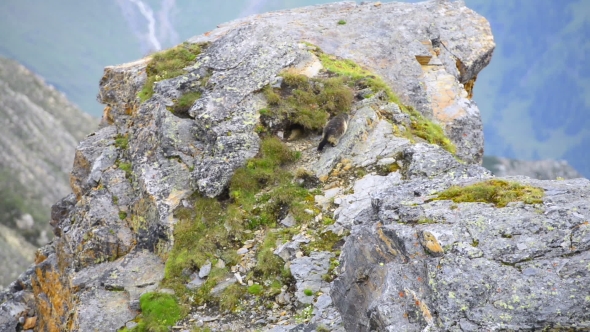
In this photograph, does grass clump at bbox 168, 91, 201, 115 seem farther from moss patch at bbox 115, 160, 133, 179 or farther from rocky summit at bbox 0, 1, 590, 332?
moss patch at bbox 115, 160, 133, 179

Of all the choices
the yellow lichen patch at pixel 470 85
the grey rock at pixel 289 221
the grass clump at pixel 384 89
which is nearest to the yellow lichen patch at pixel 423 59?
the grass clump at pixel 384 89

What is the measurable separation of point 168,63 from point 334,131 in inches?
384

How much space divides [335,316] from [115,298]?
7.99 m

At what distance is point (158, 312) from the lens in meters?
15.2

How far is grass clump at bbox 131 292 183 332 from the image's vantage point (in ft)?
48.4

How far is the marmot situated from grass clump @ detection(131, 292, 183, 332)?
7.73 m

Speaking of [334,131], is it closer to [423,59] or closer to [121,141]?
[121,141]

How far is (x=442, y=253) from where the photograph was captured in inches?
400

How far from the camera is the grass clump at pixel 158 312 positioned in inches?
581

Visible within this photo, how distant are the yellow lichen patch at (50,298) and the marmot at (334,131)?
1167cm

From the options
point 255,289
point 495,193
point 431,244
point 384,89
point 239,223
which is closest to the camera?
point 431,244

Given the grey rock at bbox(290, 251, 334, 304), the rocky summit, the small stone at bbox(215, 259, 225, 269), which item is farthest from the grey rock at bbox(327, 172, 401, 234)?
the small stone at bbox(215, 259, 225, 269)

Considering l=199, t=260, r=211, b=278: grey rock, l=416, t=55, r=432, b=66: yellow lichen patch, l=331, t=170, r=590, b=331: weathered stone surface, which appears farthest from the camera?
l=416, t=55, r=432, b=66: yellow lichen patch

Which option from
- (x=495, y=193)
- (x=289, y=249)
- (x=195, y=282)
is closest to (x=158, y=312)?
(x=195, y=282)
